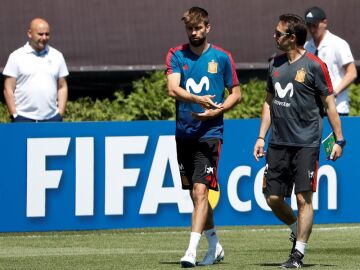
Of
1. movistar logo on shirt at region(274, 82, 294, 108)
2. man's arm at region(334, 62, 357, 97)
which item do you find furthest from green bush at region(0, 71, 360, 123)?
movistar logo on shirt at region(274, 82, 294, 108)

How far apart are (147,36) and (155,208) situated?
5957mm

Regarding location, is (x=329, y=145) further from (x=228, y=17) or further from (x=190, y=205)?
(x=228, y=17)

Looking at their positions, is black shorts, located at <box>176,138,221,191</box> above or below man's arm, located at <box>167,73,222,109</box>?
below

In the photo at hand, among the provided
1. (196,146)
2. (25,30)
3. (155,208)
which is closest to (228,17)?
(25,30)

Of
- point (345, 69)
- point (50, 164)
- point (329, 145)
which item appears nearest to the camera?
point (329, 145)

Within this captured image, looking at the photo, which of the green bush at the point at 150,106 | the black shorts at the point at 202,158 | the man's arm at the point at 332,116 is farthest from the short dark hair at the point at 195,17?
the green bush at the point at 150,106

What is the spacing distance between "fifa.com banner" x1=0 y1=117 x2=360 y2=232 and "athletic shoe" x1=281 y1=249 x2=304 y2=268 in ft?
12.6

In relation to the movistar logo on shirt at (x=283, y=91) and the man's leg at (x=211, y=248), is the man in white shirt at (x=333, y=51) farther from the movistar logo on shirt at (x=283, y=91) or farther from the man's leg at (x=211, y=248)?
the movistar logo on shirt at (x=283, y=91)

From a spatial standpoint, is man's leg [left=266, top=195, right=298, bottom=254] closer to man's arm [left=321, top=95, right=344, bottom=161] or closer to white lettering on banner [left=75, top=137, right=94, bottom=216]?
man's arm [left=321, top=95, right=344, bottom=161]

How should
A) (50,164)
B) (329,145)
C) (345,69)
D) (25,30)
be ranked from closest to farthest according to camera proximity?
(329,145), (50,164), (345,69), (25,30)

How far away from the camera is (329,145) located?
11406mm

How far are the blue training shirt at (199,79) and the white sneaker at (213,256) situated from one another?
3.19 feet

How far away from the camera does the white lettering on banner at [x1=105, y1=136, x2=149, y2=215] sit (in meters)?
14.7

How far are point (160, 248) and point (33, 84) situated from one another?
3.19 m
